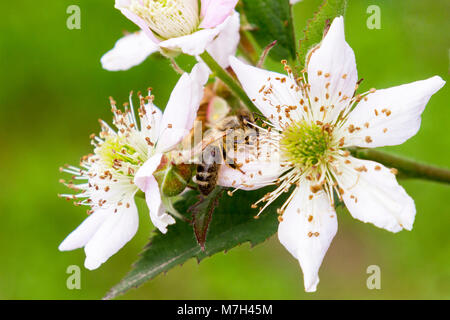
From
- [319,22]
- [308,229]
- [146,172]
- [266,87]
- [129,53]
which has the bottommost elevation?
[308,229]

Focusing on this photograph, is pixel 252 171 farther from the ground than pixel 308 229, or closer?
farther from the ground

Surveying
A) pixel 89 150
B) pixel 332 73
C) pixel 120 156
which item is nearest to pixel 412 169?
pixel 332 73

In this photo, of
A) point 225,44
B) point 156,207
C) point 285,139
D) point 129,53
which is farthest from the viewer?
point 129,53

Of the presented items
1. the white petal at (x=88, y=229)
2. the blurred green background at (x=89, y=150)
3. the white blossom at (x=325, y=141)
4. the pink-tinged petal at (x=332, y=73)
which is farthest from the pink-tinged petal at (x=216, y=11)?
the blurred green background at (x=89, y=150)

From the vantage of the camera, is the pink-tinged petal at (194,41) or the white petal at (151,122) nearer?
the pink-tinged petal at (194,41)

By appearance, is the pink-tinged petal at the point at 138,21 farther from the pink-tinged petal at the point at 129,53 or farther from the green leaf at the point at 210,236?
the green leaf at the point at 210,236

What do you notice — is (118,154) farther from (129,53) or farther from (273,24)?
(273,24)

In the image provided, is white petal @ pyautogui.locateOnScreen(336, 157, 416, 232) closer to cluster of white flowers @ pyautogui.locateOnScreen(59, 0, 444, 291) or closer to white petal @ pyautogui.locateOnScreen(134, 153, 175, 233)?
cluster of white flowers @ pyautogui.locateOnScreen(59, 0, 444, 291)
